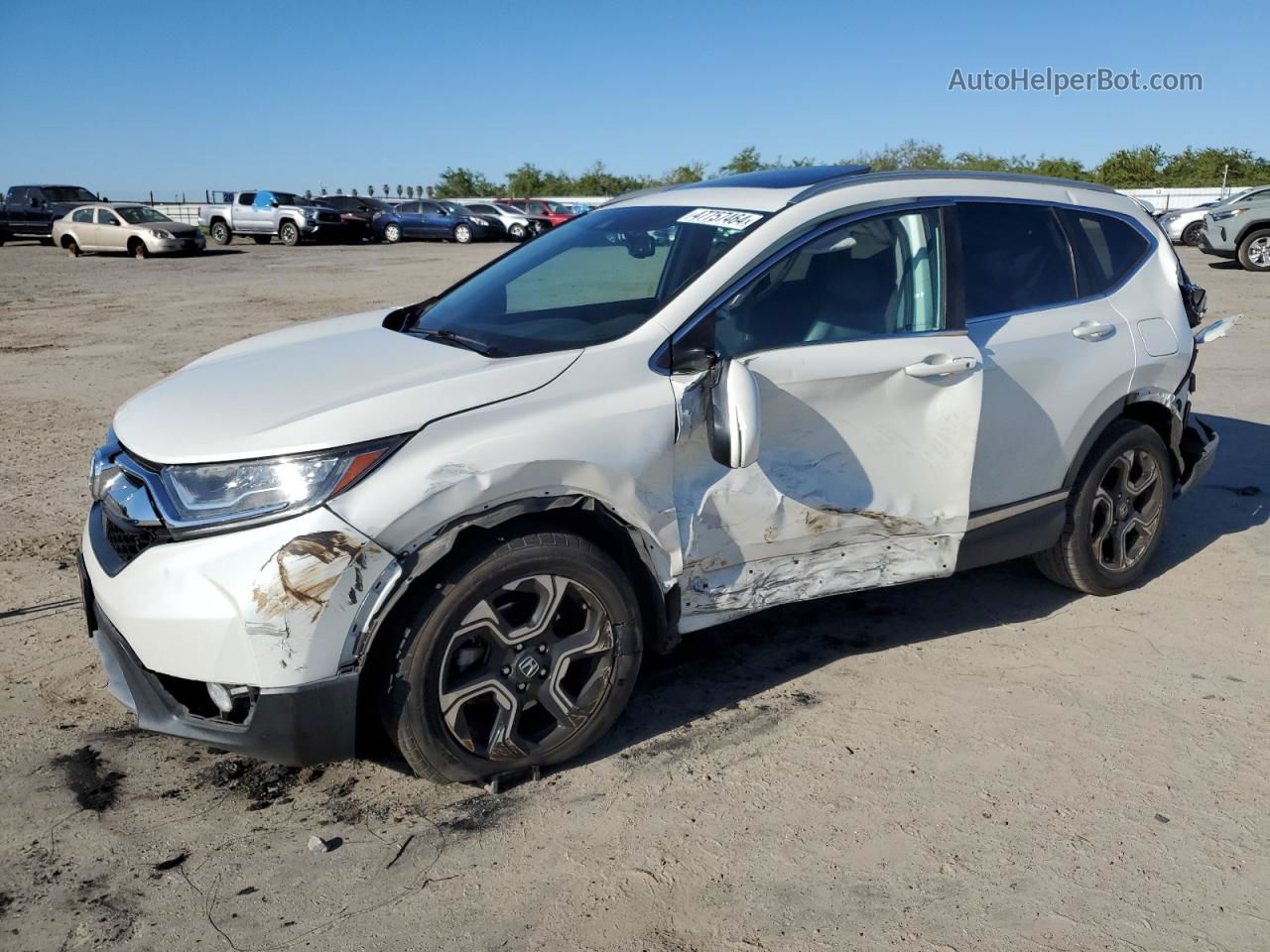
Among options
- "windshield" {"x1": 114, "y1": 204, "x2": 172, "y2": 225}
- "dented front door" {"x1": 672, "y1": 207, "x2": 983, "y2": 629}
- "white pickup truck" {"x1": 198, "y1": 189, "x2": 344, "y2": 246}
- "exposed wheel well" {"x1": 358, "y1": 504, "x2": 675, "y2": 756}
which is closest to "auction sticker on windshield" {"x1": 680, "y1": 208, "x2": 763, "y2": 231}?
"dented front door" {"x1": 672, "y1": 207, "x2": 983, "y2": 629}

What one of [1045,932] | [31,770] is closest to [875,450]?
[1045,932]

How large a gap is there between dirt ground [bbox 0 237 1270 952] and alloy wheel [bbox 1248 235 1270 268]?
60.3 ft

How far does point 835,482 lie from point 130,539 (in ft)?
7.52

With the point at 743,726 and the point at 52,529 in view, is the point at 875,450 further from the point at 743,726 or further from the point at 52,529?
the point at 52,529

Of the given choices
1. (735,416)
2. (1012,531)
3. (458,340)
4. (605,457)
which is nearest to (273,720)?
(605,457)

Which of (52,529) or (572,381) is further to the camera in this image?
(52,529)

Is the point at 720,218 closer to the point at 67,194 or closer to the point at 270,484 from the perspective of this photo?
the point at 270,484

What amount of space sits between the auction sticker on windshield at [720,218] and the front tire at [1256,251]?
20312 mm

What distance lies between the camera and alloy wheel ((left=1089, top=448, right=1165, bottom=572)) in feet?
15.9

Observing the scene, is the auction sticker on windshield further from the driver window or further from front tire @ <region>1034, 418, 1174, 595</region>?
front tire @ <region>1034, 418, 1174, 595</region>

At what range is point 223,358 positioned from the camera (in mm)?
4004

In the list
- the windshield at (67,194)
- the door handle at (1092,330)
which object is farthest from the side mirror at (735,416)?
the windshield at (67,194)

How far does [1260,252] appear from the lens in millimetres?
20625

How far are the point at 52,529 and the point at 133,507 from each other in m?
2.93
